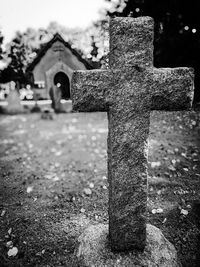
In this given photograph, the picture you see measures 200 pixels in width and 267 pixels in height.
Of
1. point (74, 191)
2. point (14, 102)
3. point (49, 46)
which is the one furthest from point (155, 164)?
point (14, 102)

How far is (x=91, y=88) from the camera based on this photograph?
6.22ft

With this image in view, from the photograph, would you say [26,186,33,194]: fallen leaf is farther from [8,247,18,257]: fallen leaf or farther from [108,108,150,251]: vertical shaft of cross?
[108,108,150,251]: vertical shaft of cross

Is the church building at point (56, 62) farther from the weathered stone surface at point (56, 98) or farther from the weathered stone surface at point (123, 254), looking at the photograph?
the weathered stone surface at point (123, 254)

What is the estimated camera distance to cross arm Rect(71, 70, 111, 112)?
1.88 meters

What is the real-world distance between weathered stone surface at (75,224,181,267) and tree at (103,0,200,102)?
4.30 metres

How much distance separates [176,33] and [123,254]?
234 inches

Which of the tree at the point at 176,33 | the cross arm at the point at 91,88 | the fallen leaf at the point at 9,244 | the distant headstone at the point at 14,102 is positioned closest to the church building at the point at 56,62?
the tree at the point at 176,33

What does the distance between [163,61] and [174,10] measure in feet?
4.42

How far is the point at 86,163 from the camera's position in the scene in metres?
5.32

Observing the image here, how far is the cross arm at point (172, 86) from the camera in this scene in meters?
1.88

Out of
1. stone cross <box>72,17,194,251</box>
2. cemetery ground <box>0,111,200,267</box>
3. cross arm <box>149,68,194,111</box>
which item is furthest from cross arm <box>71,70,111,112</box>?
cemetery ground <box>0,111,200,267</box>

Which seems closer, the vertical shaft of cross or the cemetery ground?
the vertical shaft of cross

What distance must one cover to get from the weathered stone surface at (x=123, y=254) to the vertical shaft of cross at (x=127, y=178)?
0.09 meters

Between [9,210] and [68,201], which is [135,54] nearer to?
[68,201]
